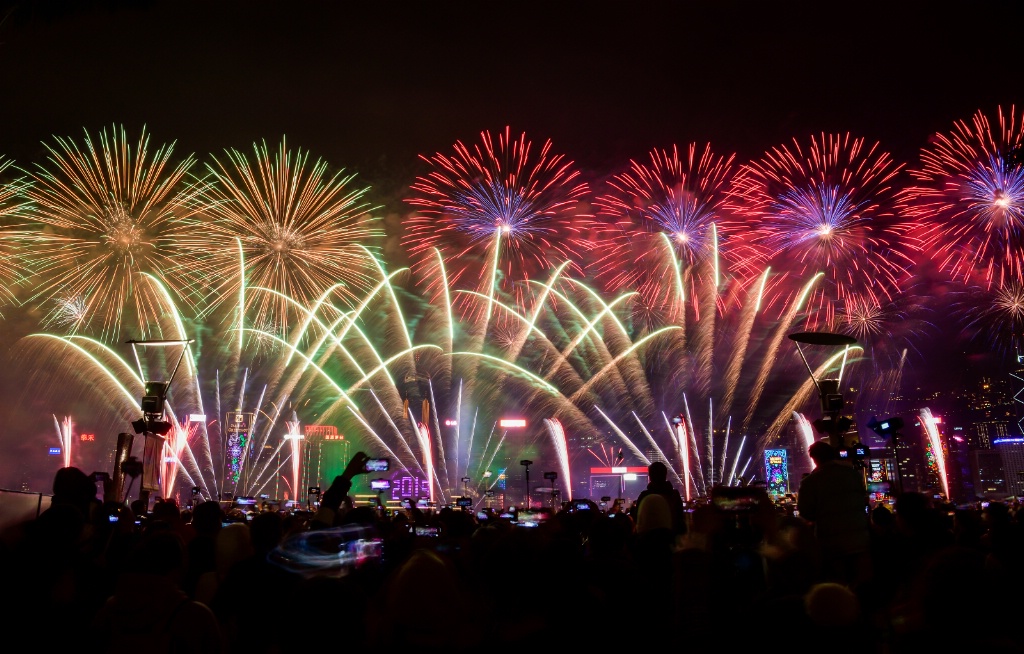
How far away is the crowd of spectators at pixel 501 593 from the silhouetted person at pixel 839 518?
0.27ft

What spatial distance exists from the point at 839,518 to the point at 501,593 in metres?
5.44

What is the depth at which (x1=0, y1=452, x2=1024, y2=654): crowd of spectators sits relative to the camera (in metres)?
3.70

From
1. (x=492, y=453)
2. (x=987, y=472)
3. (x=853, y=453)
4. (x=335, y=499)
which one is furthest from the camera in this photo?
(x=987, y=472)

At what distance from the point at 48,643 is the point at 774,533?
586 cm

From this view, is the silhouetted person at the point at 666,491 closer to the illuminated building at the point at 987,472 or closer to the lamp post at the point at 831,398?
the lamp post at the point at 831,398

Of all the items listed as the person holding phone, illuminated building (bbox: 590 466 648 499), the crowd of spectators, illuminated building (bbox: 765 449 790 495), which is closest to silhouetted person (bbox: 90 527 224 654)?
the crowd of spectators

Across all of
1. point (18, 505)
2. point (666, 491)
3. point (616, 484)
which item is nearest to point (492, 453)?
point (616, 484)

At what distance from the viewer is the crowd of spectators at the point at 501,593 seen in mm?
3701

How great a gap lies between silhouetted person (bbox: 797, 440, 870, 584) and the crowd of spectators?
0.27 feet

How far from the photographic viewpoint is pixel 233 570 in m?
5.60

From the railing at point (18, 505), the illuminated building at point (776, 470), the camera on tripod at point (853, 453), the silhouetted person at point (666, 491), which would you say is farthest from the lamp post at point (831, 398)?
the illuminated building at point (776, 470)

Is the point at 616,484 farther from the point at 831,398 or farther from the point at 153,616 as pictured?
the point at 153,616

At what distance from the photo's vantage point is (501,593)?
378cm

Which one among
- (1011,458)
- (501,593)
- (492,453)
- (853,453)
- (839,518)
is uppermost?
(1011,458)
